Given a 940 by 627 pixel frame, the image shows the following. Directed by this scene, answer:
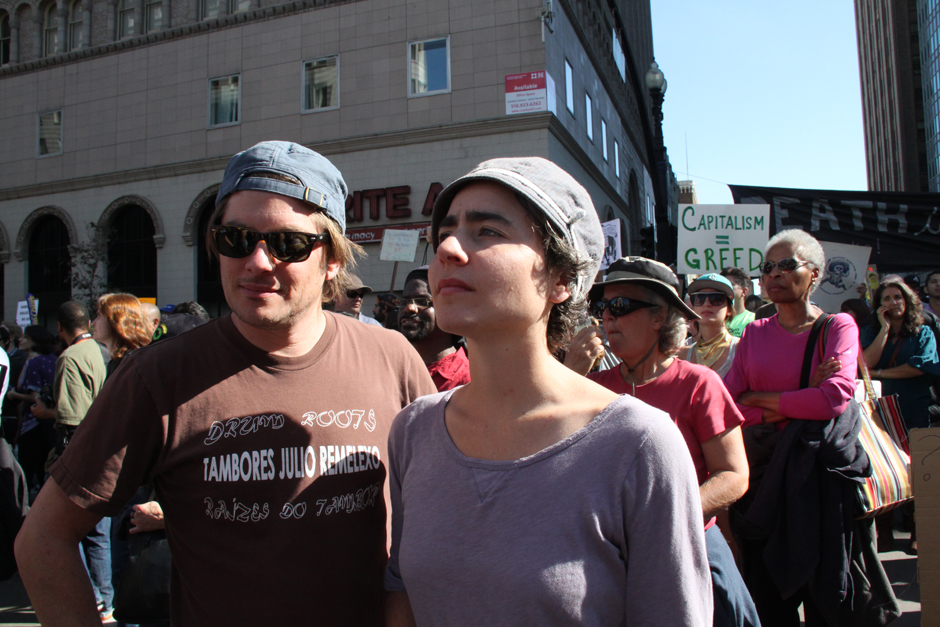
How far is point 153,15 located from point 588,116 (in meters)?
15.4

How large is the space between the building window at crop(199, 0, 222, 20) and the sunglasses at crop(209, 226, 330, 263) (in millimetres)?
22256

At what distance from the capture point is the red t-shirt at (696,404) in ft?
8.20

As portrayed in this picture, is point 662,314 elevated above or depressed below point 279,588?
above

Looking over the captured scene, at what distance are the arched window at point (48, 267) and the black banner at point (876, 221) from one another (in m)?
23.8

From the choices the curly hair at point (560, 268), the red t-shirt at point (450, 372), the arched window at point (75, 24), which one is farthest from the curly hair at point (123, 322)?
the arched window at point (75, 24)

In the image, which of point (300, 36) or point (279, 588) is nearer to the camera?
point (279, 588)

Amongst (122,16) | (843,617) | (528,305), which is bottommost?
(843,617)

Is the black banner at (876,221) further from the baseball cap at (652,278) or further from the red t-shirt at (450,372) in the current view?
the baseball cap at (652,278)

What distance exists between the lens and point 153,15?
2169 cm

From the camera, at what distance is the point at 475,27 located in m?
17.6

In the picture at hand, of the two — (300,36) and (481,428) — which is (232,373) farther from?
(300,36)

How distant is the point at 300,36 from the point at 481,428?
20454mm

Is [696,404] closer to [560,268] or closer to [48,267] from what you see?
[560,268]

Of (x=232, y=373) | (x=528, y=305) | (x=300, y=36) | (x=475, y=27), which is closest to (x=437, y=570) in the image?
(x=528, y=305)
